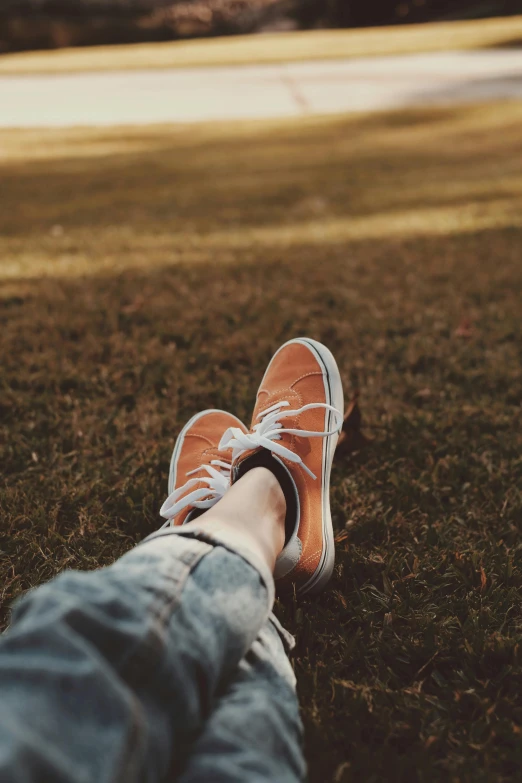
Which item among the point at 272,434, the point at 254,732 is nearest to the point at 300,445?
the point at 272,434

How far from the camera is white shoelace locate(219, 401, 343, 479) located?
1280 mm

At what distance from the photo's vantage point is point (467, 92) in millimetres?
8070

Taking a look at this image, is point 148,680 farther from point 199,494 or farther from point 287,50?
point 287,50

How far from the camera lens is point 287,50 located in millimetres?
13414

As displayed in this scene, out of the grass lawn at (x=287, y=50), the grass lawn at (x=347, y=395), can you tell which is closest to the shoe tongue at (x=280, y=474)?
the grass lawn at (x=347, y=395)

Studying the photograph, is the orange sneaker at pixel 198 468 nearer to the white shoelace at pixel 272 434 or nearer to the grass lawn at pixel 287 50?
the white shoelace at pixel 272 434

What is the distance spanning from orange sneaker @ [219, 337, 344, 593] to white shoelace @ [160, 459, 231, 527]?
0.14 ft

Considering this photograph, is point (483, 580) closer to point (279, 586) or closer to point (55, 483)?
point (279, 586)

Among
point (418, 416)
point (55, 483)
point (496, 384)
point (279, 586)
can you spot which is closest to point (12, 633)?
point (279, 586)

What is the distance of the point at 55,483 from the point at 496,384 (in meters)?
1.31

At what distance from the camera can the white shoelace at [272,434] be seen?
128 cm

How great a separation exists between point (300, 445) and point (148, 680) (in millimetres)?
745

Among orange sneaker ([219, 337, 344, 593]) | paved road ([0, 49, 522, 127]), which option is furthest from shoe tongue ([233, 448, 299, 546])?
paved road ([0, 49, 522, 127])

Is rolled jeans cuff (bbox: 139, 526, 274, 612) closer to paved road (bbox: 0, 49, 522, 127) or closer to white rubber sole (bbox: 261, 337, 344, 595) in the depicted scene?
white rubber sole (bbox: 261, 337, 344, 595)
